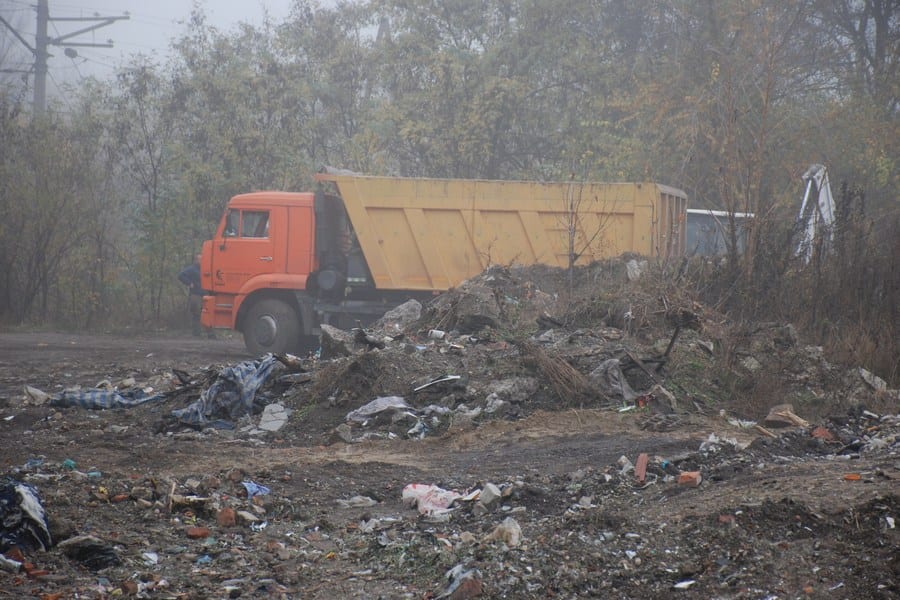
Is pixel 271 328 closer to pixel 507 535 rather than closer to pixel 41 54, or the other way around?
pixel 507 535

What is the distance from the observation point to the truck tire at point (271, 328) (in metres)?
13.4

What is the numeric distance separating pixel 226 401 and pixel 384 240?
5.22m

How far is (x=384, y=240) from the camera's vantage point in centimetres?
1324

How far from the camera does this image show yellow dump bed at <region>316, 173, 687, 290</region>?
42.0 ft

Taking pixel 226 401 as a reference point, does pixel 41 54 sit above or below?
above

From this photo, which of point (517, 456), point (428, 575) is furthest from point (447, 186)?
point (428, 575)

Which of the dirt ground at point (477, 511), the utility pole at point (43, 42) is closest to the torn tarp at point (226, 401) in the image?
the dirt ground at point (477, 511)

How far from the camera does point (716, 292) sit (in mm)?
11047

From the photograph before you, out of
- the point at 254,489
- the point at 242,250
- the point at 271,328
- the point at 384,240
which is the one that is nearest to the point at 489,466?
the point at 254,489

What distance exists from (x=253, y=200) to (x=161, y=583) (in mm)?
10239

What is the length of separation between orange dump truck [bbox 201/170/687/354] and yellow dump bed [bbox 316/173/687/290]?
0.02m

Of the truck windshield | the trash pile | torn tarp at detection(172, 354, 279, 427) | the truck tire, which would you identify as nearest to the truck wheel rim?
the truck tire

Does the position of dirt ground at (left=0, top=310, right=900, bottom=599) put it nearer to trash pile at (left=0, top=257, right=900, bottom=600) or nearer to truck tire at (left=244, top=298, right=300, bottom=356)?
trash pile at (left=0, top=257, right=900, bottom=600)

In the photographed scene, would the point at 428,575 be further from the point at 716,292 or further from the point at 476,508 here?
the point at 716,292
